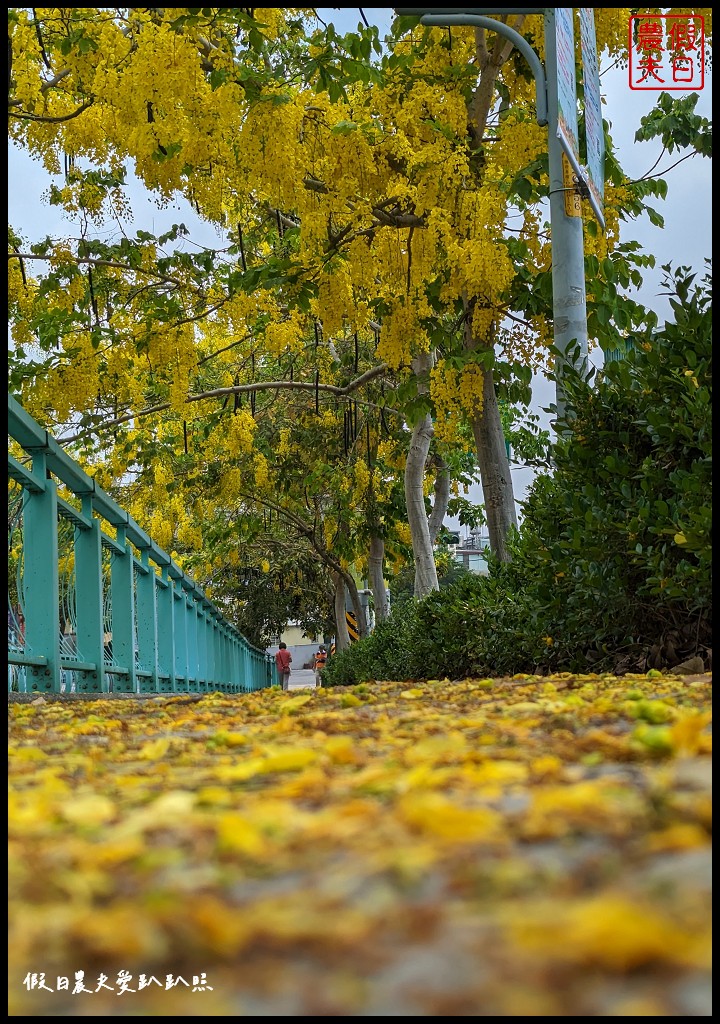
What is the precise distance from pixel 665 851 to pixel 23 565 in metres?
5.98

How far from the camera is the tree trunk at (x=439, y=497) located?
16.4 m

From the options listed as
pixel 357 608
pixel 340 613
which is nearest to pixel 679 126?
pixel 357 608

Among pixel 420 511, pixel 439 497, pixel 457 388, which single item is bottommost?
pixel 420 511

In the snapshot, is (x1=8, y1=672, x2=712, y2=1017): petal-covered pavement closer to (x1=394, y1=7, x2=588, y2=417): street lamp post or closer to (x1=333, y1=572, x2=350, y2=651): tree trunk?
(x1=394, y1=7, x2=588, y2=417): street lamp post

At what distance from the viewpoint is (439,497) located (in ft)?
54.9

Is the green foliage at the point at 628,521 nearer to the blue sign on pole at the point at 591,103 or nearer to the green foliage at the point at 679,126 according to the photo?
the blue sign on pole at the point at 591,103

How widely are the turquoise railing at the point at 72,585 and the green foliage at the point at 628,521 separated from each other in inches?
111

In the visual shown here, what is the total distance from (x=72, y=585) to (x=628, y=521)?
4.51 metres

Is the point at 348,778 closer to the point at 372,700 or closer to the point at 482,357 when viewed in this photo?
the point at 372,700

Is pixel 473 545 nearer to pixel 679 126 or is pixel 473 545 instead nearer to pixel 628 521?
pixel 679 126

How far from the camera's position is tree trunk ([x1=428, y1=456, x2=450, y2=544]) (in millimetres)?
16359

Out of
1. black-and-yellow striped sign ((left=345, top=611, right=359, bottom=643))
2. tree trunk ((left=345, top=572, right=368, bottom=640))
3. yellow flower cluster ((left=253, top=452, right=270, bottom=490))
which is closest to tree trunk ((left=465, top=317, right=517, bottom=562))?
yellow flower cluster ((left=253, top=452, right=270, bottom=490))

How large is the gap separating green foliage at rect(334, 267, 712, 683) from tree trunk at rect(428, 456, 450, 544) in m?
9.22

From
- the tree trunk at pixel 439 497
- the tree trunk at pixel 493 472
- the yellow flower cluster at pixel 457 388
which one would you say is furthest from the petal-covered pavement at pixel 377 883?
the tree trunk at pixel 439 497
